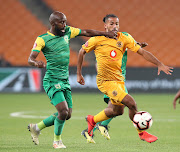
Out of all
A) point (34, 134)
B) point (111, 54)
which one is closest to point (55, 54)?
point (111, 54)

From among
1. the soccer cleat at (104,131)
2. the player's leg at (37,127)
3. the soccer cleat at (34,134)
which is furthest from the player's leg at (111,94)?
the soccer cleat at (34,134)

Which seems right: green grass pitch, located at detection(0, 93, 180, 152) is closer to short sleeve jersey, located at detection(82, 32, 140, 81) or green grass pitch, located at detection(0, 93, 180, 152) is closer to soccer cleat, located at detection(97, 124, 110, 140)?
soccer cleat, located at detection(97, 124, 110, 140)

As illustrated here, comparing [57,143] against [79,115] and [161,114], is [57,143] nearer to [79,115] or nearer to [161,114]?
[79,115]

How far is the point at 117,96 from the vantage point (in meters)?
6.54

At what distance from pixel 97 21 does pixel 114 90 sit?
637 inches

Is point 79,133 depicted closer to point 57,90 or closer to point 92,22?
point 57,90

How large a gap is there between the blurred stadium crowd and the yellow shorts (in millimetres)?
14581

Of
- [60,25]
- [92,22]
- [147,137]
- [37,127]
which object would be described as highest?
[92,22]

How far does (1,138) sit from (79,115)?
159 inches

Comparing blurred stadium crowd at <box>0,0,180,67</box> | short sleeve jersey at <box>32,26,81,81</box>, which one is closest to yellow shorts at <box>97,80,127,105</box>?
short sleeve jersey at <box>32,26,81,81</box>

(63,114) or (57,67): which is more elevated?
(57,67)

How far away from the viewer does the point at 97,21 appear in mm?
22516

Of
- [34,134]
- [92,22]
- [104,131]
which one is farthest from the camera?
[92,22]

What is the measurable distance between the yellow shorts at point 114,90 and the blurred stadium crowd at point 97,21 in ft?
47.8
